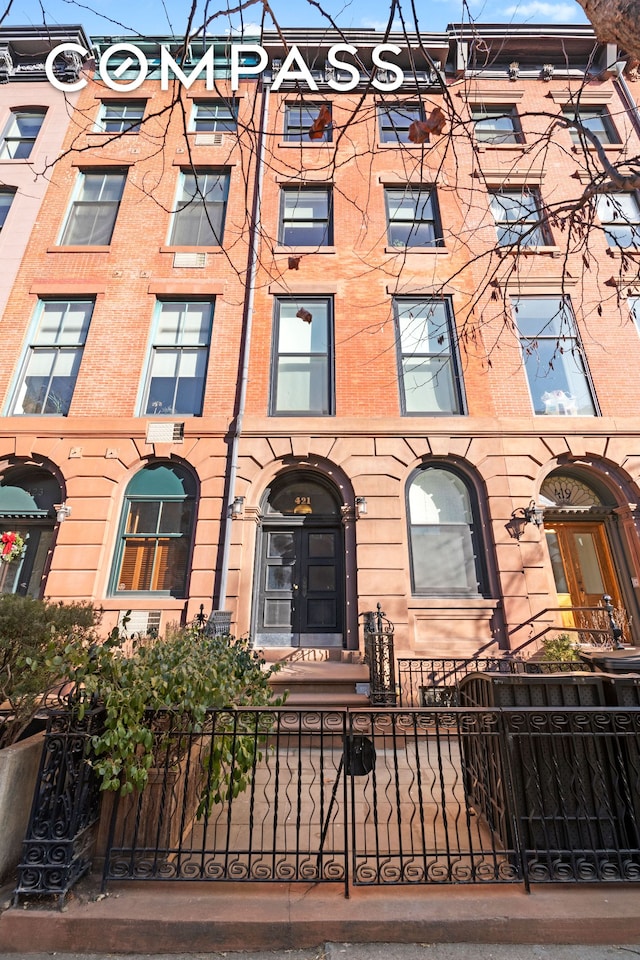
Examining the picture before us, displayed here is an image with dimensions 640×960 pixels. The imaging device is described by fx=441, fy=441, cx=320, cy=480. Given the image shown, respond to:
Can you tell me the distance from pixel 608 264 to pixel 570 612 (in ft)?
30.9

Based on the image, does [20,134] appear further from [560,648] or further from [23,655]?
[560,648]

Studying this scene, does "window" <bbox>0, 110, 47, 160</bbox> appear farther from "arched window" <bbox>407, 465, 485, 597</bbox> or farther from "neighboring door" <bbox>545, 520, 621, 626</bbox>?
"neighboring door" <bbox>545, 520, 621, 626</bbox>

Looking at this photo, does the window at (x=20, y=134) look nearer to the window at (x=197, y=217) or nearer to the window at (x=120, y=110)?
the window at (x=120, y=110)

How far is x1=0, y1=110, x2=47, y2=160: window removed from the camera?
14055mm

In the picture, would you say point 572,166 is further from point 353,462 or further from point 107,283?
point 107,283

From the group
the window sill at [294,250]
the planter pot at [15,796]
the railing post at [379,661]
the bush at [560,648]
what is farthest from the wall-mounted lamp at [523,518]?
the planter pot at [15,796]

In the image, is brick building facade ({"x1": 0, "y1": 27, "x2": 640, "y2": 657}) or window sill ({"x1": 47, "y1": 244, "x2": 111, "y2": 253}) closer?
brick building facade ({"x1": 0, "y1": 27, "x2": 640, "y2": 657})

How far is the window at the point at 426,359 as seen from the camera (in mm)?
10898

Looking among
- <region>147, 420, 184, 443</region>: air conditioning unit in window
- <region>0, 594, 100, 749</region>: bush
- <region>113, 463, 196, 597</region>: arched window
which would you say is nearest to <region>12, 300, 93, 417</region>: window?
<region>147, 420, 184, 443</region>: air conditioning unit in window

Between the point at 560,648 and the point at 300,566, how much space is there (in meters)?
5.31

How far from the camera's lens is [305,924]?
107 inches

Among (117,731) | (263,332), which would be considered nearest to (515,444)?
(263,332)

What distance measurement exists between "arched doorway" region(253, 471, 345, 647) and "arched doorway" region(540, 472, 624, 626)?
490 cm

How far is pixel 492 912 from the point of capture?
2812 mm
